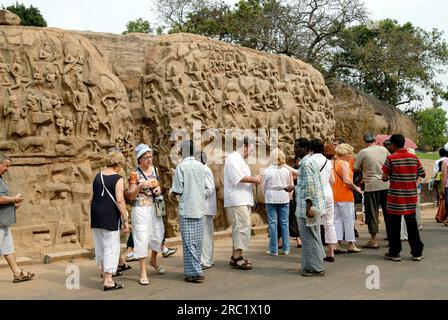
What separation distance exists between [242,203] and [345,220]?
1.96 m

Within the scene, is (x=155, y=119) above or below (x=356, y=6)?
below

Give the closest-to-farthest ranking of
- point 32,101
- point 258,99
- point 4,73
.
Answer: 1. point 4,73
2. point 32,101
3. point 258,99

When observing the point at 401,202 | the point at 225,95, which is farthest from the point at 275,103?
the point at 401,202

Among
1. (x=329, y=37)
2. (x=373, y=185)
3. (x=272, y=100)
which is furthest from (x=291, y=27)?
(x=373, y=185)

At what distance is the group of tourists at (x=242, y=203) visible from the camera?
577 cm

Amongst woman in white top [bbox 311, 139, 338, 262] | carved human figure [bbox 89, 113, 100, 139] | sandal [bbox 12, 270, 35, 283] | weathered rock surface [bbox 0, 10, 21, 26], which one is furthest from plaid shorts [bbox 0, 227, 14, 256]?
weathered rock surface [bbox 0, 10, 21, 26]

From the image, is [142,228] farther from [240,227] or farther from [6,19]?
[6,19]

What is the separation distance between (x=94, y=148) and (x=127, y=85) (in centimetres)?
212

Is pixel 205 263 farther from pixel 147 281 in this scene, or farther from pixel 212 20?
pixel 212 20

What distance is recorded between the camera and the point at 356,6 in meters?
25.1

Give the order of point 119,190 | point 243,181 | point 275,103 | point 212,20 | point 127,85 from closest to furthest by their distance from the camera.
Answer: point 119,190 → point 243,181 → point 127,85 → point 275,103 → point 212,20

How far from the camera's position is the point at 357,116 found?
24297 millimetres

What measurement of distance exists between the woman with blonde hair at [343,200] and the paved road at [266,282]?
34cm

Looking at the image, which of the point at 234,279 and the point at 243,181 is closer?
the point at 234,279
